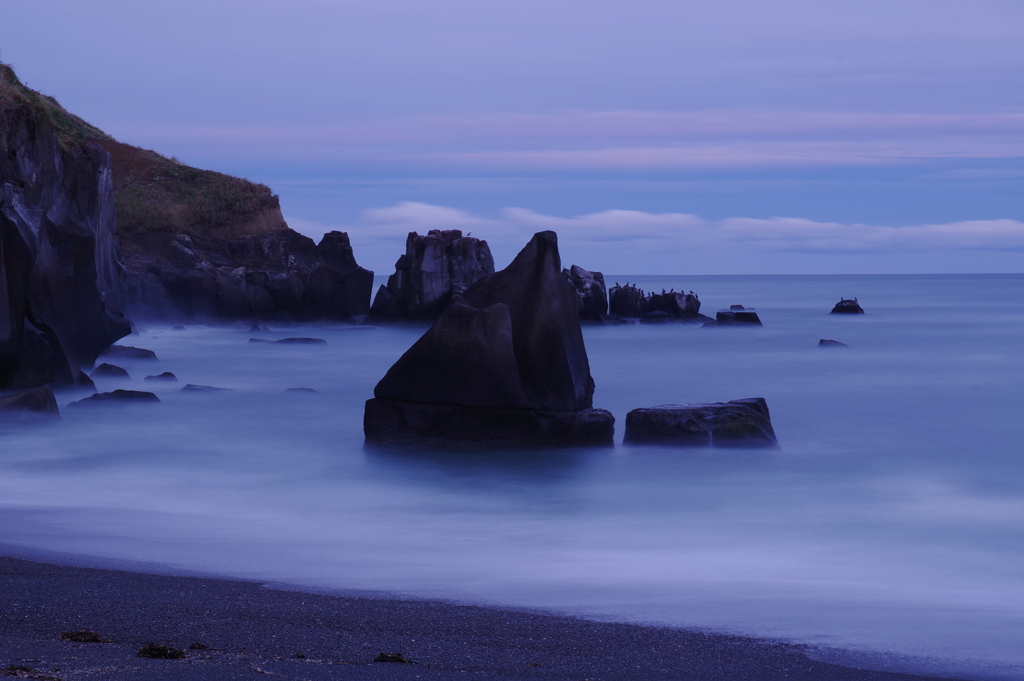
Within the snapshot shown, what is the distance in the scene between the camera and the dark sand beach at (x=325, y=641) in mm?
4824

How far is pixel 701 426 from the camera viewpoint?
523 inches

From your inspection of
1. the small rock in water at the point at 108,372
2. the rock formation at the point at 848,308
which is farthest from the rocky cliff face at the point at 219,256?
the rock formation at the point at 848,308

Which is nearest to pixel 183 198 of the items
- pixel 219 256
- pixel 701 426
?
pixel 219 256

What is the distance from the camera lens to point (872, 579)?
843 centimetres

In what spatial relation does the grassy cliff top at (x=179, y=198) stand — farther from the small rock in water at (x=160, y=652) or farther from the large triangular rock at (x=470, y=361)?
the small rock in water at (x=160, y=652)

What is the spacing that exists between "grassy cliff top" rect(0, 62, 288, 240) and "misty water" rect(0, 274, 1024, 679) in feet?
103

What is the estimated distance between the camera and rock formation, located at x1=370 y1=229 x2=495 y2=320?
145 ft

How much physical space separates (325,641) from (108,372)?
17557 millimetres

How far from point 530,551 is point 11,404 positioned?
29.3 ft

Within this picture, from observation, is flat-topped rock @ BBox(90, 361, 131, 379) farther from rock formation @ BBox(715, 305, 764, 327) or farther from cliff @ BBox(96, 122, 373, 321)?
rock formation @ BBox(715, 305, 764, 327)

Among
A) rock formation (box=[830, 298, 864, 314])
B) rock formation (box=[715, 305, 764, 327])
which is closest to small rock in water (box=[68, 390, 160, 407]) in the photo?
rock formation (box=[715, 305, 764, 327])

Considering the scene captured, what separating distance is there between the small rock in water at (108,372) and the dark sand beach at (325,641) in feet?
50.7

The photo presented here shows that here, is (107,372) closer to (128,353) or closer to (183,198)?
(128,353)

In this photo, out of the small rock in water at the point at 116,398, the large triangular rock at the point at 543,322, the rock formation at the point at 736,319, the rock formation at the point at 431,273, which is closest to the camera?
the large triangular rock at the point at 543,322
